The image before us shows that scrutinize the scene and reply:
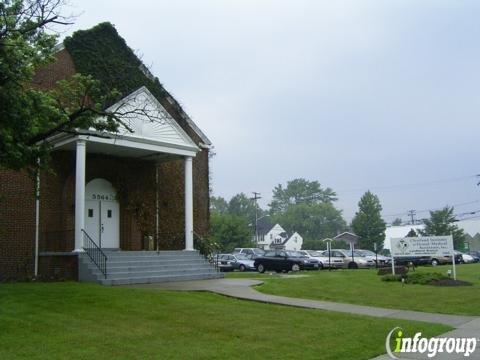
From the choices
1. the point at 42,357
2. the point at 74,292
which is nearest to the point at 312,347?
the point at 42,357

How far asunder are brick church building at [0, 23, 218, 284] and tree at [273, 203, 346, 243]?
11860 cm

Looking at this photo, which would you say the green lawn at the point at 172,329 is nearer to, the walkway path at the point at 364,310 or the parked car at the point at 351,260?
the walkway path at the point at 364,310

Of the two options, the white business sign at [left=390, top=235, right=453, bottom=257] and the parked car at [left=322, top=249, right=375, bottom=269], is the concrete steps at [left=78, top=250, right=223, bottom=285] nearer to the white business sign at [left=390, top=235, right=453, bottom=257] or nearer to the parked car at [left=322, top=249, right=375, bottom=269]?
the white business sign at [left=390, top=235, right=453, bottom=257]

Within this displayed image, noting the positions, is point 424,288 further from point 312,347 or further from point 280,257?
point 280,257

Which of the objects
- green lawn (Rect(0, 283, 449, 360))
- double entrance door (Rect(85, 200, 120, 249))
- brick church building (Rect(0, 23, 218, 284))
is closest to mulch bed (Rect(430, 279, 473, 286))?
green lawn (Rect(0, 283, 449, 360))

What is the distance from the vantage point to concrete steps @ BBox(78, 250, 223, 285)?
19.0 meters

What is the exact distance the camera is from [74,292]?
14422 millimetres

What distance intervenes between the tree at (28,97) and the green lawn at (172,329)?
137 inches

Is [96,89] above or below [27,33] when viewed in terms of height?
below

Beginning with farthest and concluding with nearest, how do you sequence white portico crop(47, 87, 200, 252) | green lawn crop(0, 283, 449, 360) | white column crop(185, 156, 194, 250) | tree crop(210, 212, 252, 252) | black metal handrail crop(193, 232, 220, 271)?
tree crop(210, 212, 252, 252)
black metal handrail crop(193, 232, 220, 271)
white column crop(185, 156, 194, 250)
white portico crop(47, 87, 200, 252)
green lawn crop(0, 283, 449, 360)

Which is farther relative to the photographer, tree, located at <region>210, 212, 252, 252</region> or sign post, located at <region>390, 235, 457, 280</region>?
tree, located at <region>210, 212, 252, 252</region>

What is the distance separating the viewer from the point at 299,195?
545 feet

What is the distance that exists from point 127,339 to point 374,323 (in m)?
5.18

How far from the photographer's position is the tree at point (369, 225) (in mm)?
63906
